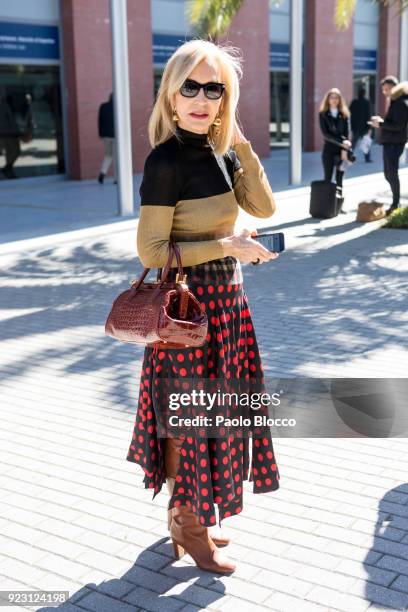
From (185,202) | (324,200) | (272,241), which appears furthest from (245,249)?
(324,200)

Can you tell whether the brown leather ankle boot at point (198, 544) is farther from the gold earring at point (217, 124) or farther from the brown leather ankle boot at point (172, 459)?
the gold earring at point (217, 124)

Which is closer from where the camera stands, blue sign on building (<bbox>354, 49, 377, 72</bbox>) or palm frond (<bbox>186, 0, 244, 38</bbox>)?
palm frond (<bbox>186, 0, 244, 38</bbox>)

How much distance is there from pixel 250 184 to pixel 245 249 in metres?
0.36

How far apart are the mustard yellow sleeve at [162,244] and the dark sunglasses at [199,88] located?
0.40 metres

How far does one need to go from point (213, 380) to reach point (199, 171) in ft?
2.49

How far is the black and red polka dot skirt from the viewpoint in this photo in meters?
3.15

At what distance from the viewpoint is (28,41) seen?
17531 mm

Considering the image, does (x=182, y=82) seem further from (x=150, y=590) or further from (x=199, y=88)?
(x=150, y=590)

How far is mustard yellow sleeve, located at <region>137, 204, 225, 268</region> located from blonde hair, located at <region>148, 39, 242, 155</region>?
0.27 metres

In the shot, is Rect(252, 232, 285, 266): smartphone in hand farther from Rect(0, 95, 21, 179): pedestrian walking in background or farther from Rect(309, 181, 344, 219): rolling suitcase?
Rect(0, 95, 21, 179): pedestrian walking in background

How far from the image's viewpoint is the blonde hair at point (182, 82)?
9.86 ft

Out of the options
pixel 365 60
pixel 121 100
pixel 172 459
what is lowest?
pixel 172 459

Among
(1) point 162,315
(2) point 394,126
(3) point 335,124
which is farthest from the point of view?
(3) point 335,124

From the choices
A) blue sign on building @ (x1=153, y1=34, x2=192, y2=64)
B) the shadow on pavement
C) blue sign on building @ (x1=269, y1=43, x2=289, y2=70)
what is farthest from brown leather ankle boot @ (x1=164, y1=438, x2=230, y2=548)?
blue sign on building @ (x1=269, y1=43, x2=289, y2=70)
